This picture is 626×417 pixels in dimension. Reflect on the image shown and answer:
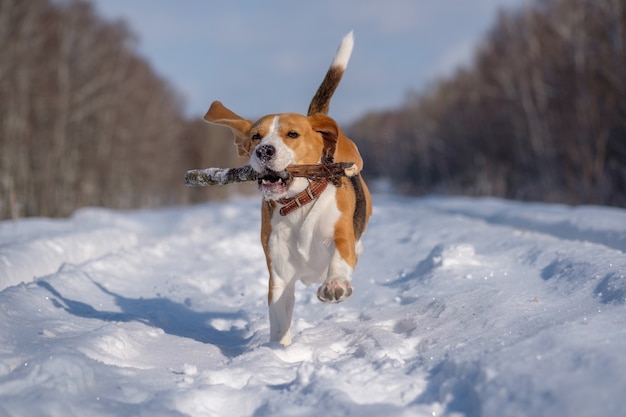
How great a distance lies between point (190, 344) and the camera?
11.5 ft

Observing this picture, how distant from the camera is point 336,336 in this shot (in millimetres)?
3510

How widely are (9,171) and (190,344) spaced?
15014mm

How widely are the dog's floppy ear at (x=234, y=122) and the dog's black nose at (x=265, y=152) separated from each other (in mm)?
456

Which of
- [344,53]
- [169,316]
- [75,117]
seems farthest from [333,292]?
[75,117]

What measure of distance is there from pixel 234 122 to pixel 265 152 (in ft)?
2.23

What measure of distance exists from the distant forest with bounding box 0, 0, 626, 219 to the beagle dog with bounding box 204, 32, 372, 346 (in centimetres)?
433

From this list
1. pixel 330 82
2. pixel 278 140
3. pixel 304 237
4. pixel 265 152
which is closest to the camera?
pixel 265 152

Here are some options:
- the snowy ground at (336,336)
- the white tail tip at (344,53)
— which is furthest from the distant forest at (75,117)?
the white tail tip at (344,53)

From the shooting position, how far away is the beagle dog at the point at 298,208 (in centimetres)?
341

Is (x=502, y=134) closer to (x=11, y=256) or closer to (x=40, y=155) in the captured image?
(x=40, y=155)

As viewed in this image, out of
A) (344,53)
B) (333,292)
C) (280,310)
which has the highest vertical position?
(344,53)

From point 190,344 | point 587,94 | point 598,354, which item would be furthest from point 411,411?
point 587,94

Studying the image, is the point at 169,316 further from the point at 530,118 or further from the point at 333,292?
the point at 530,118

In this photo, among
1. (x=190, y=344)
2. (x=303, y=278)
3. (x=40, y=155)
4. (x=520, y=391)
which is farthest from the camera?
(x=40, y=155)
